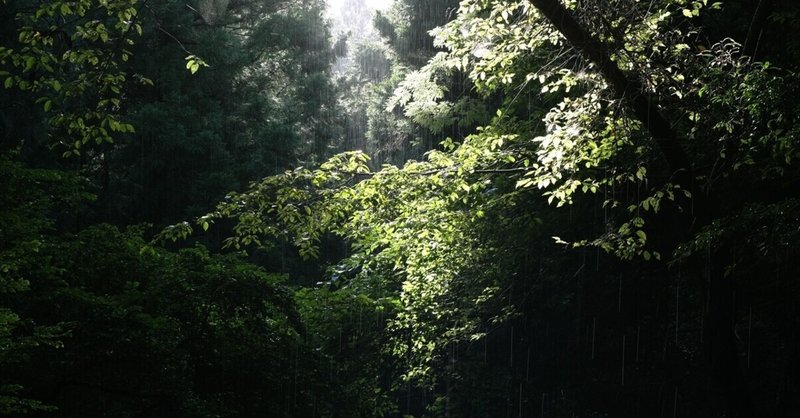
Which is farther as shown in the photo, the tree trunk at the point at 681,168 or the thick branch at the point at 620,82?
the tree trunk at the point at 681,168

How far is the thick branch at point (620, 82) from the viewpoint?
16.1ft

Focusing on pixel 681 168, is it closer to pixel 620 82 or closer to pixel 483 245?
pixel 620 82

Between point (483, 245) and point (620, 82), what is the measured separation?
15.1 ft

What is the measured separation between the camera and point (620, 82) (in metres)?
5.35

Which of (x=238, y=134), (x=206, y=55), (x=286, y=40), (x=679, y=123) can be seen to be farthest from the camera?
(x=286, y=40)

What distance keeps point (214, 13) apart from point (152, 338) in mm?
15970

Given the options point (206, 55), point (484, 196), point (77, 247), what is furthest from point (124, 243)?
point (206, 55)

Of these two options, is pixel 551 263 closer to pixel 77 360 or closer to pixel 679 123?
pixel 679 123

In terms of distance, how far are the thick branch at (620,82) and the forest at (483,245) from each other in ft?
0.06

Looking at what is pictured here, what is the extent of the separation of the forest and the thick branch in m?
0.02

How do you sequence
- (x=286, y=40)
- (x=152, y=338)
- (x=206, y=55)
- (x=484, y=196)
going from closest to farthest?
(x=152, y=338) → (x=484, y=196) → (x=206, y=55) → (x=286, y=40)

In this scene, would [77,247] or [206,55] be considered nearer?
[77,247]

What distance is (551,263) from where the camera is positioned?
968 centimetres

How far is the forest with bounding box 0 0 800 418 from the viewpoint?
5121 millimetres
